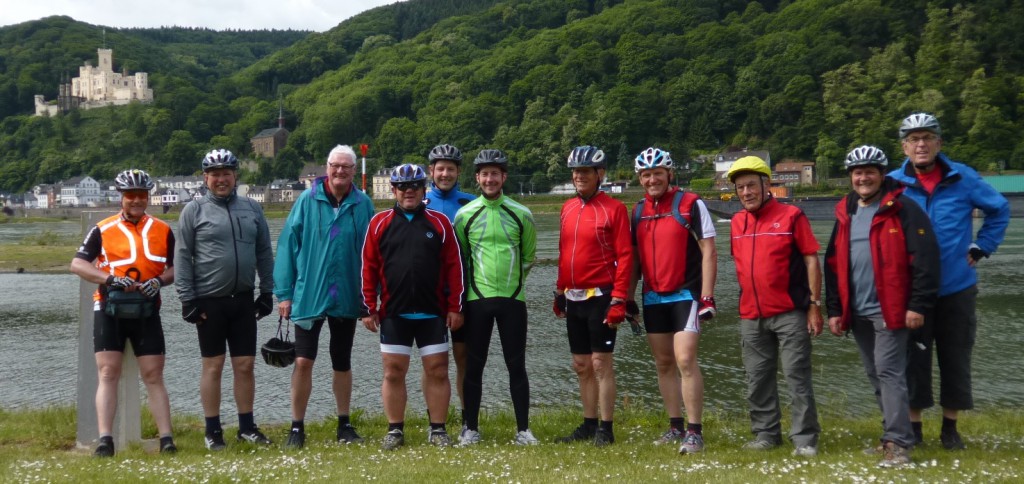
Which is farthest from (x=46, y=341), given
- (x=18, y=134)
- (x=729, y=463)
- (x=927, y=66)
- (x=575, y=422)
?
(x=18, y=134)

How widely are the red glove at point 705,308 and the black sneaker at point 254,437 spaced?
3757 millimetres

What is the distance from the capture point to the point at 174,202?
134 meters

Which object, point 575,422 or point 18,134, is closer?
point 575,422

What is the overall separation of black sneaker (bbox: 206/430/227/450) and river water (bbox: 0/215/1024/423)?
309cm

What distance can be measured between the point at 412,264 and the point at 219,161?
194cm

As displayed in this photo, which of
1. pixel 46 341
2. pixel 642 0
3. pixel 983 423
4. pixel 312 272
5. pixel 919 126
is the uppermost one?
→ pixel 642 0

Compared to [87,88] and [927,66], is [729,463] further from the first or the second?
[87,88]

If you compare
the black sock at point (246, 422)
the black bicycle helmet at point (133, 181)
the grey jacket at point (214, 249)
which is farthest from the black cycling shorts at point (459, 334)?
the black bicycle helmet at point (133, 181)

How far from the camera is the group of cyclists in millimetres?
6004

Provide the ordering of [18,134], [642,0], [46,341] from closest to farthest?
[46,341] → [18,134] → [642,0]

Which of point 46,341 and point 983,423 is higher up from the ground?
point 983,423

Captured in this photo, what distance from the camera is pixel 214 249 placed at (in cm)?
668

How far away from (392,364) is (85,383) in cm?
261

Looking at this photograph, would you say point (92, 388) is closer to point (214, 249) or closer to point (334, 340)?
point (214, 249)
